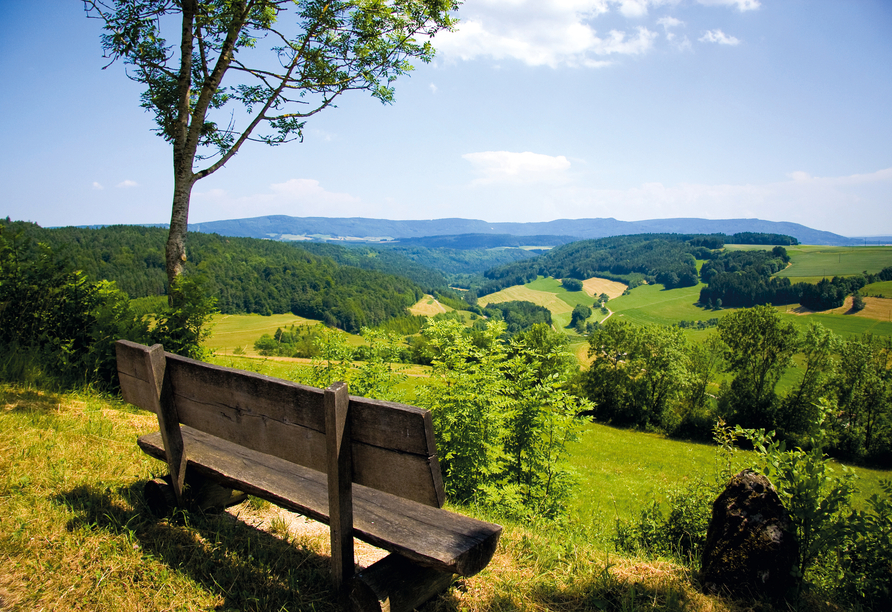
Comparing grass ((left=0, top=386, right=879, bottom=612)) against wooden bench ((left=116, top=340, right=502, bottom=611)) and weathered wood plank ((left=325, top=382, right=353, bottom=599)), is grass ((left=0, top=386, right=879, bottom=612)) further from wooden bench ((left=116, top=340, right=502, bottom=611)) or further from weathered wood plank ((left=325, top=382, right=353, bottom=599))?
wooden bench ((left=116, top=340, right=502, bottom=611))

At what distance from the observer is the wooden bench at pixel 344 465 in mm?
2074

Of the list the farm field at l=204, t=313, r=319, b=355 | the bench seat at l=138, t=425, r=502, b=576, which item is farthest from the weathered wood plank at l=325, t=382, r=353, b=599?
the farm field at l=204, t=313, r=319, b=355

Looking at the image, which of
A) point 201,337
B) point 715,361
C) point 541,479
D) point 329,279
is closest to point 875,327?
point 715,361

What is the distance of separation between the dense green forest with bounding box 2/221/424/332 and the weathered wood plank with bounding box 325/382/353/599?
91.9 metres

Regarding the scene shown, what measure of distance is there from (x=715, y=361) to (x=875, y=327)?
169ft

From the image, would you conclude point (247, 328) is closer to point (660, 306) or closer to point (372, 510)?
point (372, 510)

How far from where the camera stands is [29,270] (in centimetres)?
726

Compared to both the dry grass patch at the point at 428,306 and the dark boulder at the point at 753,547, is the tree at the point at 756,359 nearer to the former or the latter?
the dark boulder at the point at 753,547

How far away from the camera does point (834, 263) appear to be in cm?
11962

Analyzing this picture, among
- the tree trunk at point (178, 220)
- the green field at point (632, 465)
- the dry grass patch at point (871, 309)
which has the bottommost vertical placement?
the green field at point (632, 465)

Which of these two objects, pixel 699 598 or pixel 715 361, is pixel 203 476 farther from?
pixel 715 361

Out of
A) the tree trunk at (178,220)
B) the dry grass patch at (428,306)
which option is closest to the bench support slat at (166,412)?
the tree trunk at (178,220)

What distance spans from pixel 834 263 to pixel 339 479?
525ft

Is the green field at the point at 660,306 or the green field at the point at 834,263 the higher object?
the green field at the point at 834,263
